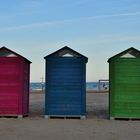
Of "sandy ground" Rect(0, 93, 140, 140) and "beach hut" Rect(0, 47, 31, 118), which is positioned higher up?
"beach hut" Rect(0, 47, 31, 118)

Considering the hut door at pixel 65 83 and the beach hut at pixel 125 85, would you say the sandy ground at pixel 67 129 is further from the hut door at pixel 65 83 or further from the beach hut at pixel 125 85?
the hut door at pixel 65 83

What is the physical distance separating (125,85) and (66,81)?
76.8 inches

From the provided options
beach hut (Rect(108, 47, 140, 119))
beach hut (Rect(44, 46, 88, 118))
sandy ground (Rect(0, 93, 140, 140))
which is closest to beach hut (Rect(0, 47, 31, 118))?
sandy ground (Rect(0, 93, 140, 140))

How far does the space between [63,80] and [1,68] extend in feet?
6.98

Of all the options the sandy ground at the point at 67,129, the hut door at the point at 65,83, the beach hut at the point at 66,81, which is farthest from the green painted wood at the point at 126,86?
the hut door at the point at 65,83

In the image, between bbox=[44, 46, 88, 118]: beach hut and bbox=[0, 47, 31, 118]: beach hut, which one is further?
bbox=[0, 47, 31, 118]: beach hut

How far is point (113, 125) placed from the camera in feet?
49.1

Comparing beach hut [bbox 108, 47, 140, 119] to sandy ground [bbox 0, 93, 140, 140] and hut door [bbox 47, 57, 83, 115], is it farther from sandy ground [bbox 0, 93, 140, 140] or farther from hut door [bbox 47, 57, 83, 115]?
hut door [bbox 47, 57, 83, 115]

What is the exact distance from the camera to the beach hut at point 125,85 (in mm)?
16453

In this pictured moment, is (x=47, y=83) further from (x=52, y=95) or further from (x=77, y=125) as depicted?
(x=77, y=125)

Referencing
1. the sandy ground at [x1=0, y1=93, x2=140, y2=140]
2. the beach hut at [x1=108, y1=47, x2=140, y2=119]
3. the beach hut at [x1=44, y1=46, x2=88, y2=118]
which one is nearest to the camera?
the sandy ground at [x1=0, y1=93, x2=140, y2=140]

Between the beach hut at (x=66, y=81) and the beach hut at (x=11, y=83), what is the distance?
0.90m

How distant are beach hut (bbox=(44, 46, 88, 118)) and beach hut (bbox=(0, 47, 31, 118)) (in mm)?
904

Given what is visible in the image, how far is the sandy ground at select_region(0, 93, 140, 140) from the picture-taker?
39.6 ft
